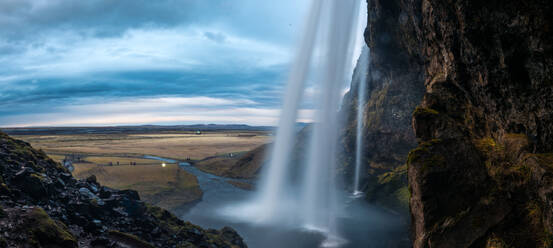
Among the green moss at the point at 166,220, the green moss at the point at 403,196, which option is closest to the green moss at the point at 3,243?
the green moss at the point at 166,220

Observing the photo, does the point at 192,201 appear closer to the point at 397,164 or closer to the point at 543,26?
the point at 397,164

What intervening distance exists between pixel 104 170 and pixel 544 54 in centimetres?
6859

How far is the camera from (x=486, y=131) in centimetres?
1505

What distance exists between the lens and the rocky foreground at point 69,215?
15.1m

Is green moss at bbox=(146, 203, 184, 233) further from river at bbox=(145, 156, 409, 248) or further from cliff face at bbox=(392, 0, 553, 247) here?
cliff face at bbox=(392, 0, 553, 247)

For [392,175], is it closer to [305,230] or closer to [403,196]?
[403,196]

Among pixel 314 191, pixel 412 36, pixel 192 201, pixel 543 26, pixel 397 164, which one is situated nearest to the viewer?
pixel 543 26

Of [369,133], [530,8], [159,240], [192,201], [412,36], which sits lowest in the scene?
[192,201]

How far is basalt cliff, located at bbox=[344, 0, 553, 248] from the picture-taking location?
428 inches

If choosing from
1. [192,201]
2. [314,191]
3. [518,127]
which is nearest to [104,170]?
[192,201]

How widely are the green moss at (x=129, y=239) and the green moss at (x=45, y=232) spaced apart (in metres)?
2.95

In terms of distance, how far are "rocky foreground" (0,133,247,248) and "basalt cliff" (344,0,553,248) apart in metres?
16.8

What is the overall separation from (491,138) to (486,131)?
0.60 m

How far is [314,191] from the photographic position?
40.8 meters
